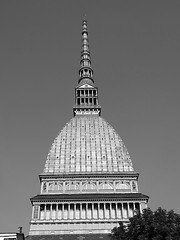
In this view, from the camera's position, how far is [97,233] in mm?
64938

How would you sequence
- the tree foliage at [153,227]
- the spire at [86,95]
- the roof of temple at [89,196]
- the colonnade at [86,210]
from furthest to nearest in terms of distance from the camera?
the spire at [86,95], the roof of temple at [89,196], the colonnade at [86,210], the tree foliage at [153,227]

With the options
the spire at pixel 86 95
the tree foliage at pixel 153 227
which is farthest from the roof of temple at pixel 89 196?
the tree foliage at pixel 153 227

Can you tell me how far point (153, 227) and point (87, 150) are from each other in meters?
52.2

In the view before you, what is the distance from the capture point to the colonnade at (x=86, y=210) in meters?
67.2

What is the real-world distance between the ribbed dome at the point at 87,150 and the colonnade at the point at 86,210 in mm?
9779

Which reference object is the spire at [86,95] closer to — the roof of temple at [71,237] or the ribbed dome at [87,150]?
the ribbed dome at [87,150]

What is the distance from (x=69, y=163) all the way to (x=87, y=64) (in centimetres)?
3821

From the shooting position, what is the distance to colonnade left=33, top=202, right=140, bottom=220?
220 ft

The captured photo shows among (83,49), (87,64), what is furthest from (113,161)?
(83,49)

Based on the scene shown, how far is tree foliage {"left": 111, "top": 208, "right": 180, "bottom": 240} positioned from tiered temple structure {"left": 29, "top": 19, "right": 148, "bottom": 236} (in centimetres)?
2692

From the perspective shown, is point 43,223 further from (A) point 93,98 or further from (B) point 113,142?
(A) point 93,98

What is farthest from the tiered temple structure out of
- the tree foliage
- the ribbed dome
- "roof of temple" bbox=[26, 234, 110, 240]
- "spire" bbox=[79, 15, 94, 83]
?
the tree foliage

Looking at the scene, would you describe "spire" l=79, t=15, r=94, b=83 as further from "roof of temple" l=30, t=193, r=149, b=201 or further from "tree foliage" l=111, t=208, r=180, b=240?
"tree foliage" l=111, t=208, r=180, b=240

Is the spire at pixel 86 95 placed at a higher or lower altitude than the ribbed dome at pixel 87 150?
higher
